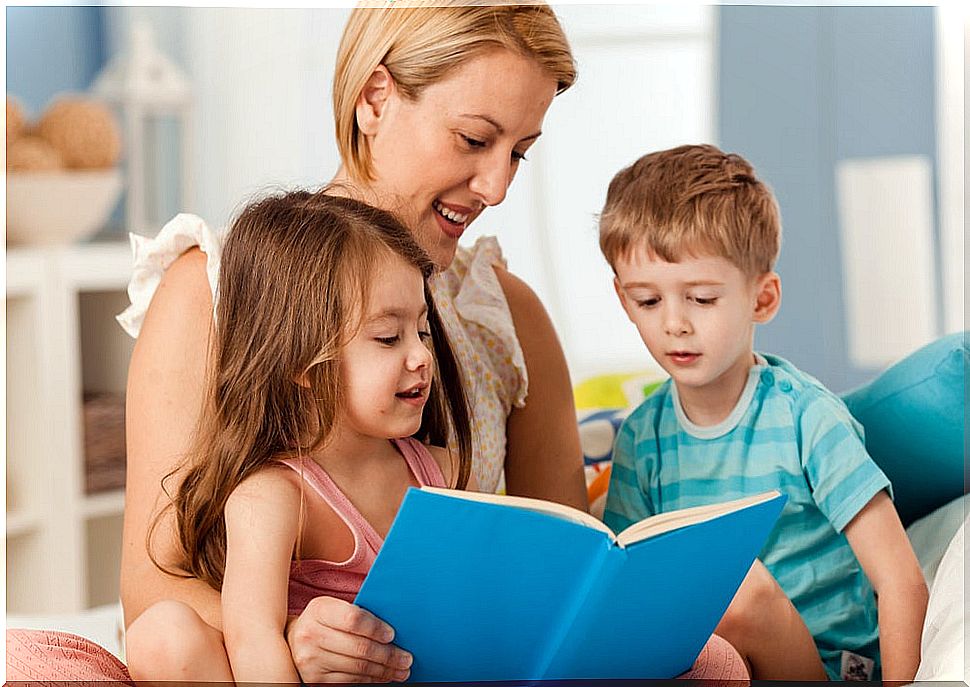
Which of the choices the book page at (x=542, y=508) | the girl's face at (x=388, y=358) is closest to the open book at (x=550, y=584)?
the book page at (x=542, y=508)

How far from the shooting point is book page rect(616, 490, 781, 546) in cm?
68

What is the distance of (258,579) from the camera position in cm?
71

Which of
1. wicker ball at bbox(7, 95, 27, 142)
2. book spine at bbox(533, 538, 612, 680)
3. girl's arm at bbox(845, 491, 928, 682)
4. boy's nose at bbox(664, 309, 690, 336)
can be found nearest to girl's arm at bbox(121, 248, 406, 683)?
book spine at bbox(533, 538, 612, 680)

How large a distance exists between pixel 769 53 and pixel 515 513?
1.88ft

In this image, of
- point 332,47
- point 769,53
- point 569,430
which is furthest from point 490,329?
point 332,47

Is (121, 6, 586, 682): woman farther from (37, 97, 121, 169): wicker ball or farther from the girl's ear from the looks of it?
(37, 97, 121, 169): wicker ball

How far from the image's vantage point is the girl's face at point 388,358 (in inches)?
→ 29.9

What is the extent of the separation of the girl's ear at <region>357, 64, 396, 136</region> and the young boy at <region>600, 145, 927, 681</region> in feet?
0.61

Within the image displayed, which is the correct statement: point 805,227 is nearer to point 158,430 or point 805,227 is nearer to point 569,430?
point 569,430

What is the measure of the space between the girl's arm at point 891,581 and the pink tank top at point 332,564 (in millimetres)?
346

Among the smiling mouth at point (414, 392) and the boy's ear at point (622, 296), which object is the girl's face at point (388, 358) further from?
the boy's ear at point (622, 296)

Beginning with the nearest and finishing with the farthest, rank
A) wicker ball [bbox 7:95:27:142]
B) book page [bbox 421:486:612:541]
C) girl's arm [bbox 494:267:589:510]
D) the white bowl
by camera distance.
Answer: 1. book page [bbox 421:486:612:541]
2. girl's arm [bbox 494:267:589:510]
3. wicker ball [bbox 7:95:27:142]
4. the white bowl

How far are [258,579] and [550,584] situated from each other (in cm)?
17

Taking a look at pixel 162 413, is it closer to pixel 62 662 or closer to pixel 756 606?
pixel 62 662
